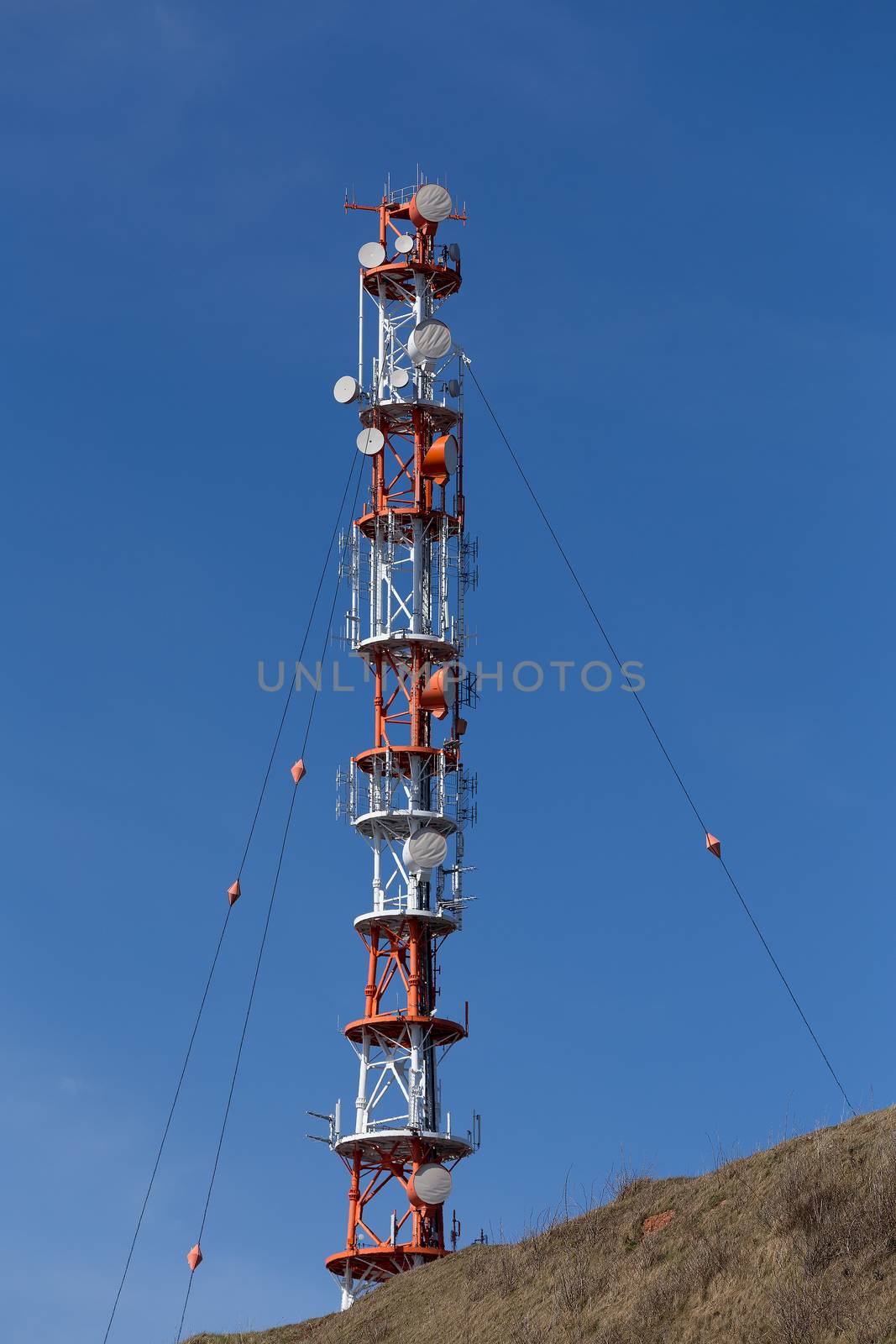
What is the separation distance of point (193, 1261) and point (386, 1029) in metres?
8.56

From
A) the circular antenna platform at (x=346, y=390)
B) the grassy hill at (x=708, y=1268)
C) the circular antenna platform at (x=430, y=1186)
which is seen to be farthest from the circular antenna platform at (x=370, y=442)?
the grassy hill at (x=708, y=1268)

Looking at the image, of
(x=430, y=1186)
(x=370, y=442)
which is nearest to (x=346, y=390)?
(x=370, y=442)

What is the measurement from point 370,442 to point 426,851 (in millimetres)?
12145

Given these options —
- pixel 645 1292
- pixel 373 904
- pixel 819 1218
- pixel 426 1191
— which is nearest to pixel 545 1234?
pixel 645 1292

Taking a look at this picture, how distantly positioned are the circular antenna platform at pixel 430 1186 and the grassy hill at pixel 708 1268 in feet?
31.8

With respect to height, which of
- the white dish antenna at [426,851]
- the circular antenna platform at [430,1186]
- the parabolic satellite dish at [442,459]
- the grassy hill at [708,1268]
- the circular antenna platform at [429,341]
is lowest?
the grassy hill at [708,1268]

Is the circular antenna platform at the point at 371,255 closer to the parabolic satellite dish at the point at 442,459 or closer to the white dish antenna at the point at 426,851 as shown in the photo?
the parabolic satellite dish at the point at 442,459

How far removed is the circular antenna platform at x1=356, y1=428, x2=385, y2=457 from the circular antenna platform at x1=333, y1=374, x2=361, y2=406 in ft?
3.42

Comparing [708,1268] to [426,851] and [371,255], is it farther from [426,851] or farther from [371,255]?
[371,255]

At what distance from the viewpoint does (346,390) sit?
62.8m

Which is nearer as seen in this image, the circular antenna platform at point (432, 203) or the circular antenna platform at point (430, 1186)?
the circular antenna platform at point (430, 1186)

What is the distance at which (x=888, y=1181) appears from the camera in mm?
34094

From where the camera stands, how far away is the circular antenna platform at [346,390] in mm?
62656

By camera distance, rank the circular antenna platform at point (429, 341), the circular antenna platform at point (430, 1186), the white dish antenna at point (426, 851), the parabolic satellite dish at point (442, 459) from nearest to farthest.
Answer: the circular antenna platform at point (430, 1186)
the white dish antenna at point (426, 851)
the parabolic satellite dish at point (442, 459)
the circular antenna platform at point (429, 341)
